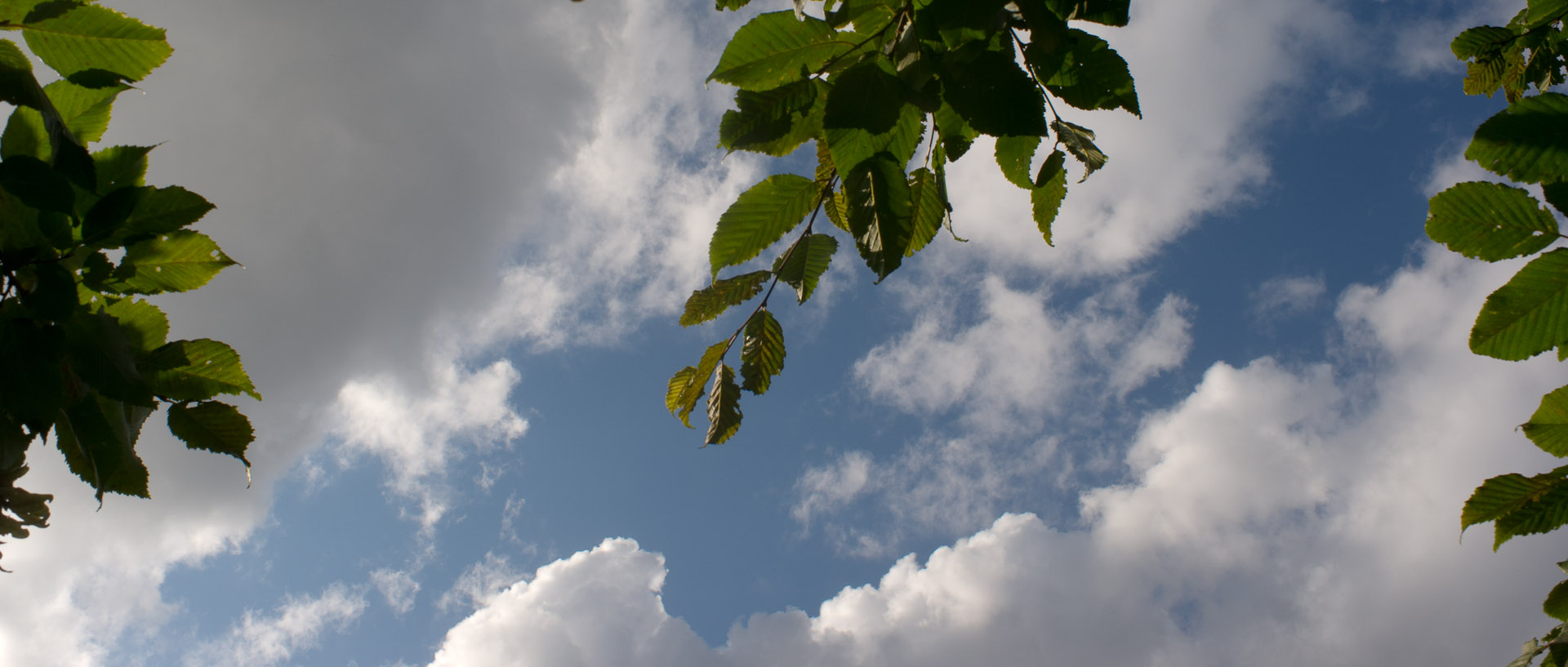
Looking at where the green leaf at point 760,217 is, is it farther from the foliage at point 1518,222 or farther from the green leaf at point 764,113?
the foliage at point 1518,222

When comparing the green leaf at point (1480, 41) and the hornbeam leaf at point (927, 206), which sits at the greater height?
the green leaf at point (1480, 41)

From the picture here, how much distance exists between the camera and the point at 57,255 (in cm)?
156

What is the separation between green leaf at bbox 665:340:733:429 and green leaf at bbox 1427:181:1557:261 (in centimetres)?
167

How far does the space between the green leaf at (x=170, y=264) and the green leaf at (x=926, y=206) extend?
164 centimetres

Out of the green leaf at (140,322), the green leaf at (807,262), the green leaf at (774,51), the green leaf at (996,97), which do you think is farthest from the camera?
the green leaf at (807,262)

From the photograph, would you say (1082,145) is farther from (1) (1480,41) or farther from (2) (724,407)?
(1) (1480,41)

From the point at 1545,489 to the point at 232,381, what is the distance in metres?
3.20

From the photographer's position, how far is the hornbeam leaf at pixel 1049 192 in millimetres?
1619

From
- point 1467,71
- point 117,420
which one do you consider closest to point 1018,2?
point 117,420

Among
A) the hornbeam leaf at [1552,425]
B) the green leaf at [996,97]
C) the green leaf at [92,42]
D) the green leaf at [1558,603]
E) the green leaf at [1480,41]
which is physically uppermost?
the green leaf at [1480,41]

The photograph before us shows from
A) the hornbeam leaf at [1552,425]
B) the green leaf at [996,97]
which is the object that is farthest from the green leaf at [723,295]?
the hornbeam leaf at [1552,425]

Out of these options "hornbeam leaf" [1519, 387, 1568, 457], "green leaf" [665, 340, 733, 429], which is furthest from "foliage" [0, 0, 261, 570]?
"hornbeam leaf" [1519, 387, 1568, 457]

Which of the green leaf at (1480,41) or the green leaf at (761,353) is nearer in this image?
the green leaf at (761,353)

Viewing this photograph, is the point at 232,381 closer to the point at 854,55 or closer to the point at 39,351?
the point at 39,351
